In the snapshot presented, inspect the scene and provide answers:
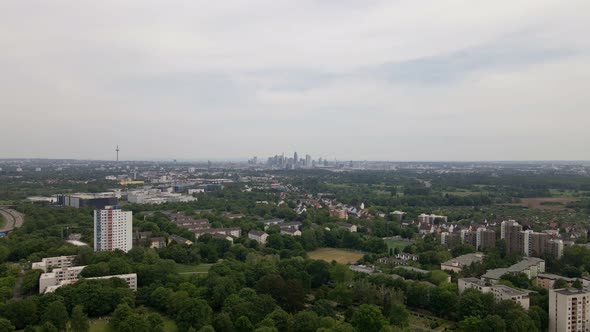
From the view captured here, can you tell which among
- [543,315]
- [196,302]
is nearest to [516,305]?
[543,315]

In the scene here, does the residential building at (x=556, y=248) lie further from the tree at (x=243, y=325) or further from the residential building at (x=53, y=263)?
Result: the residential building at (x=53, y=263)

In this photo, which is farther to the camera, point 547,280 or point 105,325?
point 547,280

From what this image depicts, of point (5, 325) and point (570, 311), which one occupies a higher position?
point (570, 311)

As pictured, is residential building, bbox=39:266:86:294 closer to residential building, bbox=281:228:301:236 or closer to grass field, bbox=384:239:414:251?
residential building, bbox=281:228:301:236

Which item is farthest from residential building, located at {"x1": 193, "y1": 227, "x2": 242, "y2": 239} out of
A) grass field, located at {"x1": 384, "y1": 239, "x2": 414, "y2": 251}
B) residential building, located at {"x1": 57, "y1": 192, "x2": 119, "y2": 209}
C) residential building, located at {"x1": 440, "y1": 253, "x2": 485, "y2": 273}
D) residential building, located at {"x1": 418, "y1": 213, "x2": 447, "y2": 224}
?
residential building, located at {"x1": 57, "y1": 192, "x2": 119, "y2": 209}

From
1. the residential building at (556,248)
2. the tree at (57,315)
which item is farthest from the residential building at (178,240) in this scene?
the residential building at (556,248)

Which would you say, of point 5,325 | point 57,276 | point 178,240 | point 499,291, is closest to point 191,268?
point 178,240

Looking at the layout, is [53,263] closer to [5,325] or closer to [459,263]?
[5,325]

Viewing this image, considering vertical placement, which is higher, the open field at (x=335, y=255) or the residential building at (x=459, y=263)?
the residential building at (x=459, y=263)
